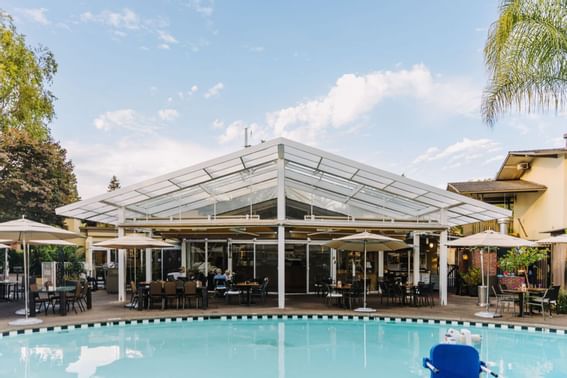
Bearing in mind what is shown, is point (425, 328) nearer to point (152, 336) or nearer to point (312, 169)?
point (312, 169)

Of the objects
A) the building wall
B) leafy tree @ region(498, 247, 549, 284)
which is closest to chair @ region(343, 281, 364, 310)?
leafy tree @ region(498, 247, 549, 284)

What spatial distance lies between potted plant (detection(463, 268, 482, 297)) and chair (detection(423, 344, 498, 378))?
46.8 feet

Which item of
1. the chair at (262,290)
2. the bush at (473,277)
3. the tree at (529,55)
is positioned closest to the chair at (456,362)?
the tree at (529,55)

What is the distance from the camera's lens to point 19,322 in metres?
11.9

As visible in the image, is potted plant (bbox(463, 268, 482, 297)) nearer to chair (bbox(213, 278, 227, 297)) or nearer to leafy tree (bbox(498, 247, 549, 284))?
leafy tree (bbox(498, 247, 549, 284))

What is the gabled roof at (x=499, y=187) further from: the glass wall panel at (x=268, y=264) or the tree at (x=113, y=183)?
the tree at (x=113, y=183)

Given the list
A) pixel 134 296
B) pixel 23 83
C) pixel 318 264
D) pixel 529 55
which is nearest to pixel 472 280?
pixel 318 264

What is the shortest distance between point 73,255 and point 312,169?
2147cm

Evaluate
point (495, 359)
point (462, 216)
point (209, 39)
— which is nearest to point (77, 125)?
point (209, 39)

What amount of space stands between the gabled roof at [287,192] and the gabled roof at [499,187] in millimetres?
5196

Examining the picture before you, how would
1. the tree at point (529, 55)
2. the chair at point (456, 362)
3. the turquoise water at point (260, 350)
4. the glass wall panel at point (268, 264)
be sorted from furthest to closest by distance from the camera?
the glass wall panel at point (268, 264)
the tree at point (529, 55)
the turquoise water at point (260, 350)
the chair at point (456, 362)

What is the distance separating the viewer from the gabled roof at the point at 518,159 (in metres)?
19.8

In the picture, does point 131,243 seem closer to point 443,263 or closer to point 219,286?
point 219,286

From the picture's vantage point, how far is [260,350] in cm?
1010
